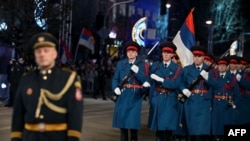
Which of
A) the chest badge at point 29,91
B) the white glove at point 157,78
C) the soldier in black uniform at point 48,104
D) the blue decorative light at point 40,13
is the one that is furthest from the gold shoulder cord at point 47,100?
the blue decorative light at point 40,13

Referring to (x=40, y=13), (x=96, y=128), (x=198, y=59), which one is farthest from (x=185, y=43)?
(x=40, y=13)

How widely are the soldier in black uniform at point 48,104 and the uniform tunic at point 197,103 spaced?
16.9 feet

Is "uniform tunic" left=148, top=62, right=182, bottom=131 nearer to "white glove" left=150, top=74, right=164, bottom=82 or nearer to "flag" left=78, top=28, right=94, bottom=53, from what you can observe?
"white glove" left=150, top=74, right=164, bottom=82

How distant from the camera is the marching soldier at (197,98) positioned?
10.0 meters

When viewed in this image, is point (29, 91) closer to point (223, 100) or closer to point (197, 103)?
point (197, 103)

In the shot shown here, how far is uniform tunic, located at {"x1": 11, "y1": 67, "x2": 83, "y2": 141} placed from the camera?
503cm

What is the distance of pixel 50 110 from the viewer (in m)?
5.04

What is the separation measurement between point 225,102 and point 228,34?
40723 millimetres

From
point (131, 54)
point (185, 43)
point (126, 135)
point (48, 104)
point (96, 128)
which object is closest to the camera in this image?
point (48, 104)

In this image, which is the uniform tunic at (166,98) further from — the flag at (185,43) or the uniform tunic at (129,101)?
the flag at (185,43)

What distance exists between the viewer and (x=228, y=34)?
2014 inches

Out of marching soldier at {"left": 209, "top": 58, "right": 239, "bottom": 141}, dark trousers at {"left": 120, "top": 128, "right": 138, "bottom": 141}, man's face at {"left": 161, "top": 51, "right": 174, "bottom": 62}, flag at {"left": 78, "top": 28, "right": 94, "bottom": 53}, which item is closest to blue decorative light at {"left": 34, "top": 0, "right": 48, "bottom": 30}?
flag at {"left": 78, "top": 28, "right": 94, "bottom": 53}

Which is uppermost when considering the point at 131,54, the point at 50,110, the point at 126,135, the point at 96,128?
the point at 131,54

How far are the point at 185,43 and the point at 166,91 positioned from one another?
205 centimetres
